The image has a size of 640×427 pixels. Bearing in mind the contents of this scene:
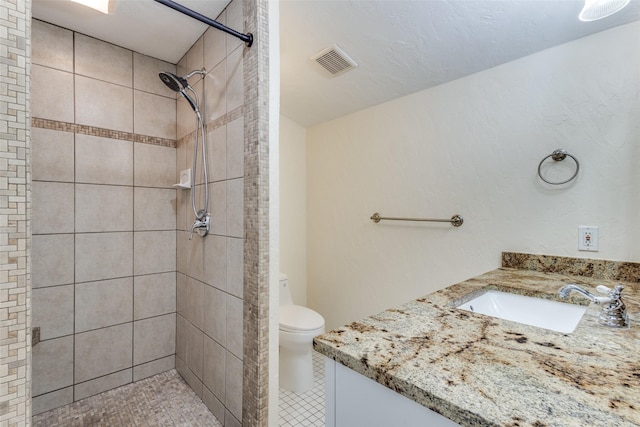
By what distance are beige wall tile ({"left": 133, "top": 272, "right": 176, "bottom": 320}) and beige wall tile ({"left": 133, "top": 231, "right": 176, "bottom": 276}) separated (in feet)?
0.17

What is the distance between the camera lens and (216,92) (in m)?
1.60

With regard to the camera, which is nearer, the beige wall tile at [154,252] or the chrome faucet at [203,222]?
the chrome faucet at [203,222]

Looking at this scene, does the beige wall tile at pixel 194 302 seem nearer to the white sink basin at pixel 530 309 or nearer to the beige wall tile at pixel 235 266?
the beige wall tile at pixel 235 266

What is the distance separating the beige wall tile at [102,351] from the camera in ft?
5.70

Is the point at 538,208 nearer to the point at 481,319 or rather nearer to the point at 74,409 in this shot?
the point at 481,319

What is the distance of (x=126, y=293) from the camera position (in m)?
1.90

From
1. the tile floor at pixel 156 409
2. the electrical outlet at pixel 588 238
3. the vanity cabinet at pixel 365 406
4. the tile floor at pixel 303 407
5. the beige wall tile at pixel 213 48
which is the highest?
the beige wall tile at pixel 213 48

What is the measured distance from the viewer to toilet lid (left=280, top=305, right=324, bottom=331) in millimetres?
1880

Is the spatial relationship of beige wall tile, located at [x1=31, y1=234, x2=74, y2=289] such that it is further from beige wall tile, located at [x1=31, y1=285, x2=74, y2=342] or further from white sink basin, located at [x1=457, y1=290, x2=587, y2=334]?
white sink basin, located at [x1=457, y1=290, x2=587, y2=334]

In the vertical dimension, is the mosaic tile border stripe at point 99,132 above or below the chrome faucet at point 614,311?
above

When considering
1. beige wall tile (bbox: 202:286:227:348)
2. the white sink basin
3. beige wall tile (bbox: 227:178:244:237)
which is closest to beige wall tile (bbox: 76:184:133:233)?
beige wall tile (bbox: 202:286:227:348)

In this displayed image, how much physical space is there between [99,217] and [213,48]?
1249 millimetres

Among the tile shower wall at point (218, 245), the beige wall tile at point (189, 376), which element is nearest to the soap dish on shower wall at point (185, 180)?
the tile shower wall at point (218, 245)

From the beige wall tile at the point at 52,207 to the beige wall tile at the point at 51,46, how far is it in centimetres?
69
